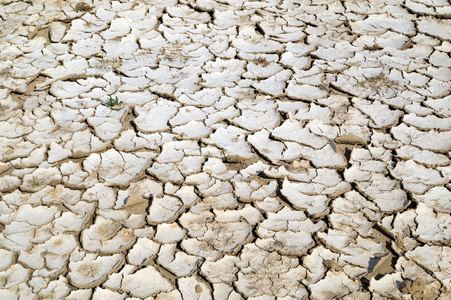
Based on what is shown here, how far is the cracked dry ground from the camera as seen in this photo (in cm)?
206

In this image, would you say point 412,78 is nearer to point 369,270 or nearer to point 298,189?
point 298,189

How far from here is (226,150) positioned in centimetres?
268

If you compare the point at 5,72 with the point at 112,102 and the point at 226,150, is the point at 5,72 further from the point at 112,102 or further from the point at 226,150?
the point at 226,150

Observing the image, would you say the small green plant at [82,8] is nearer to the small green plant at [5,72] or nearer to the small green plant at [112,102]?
the small green plant at [5,72]

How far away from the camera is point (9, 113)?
117 inches

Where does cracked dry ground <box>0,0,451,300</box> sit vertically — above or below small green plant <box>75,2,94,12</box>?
below

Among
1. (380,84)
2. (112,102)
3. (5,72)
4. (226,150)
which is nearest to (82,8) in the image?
(5,72)

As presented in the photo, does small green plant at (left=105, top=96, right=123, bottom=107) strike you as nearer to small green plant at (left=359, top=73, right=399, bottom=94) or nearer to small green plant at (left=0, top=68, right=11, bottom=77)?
small green plant at (left=0, top=68, right=11, bottom=77)

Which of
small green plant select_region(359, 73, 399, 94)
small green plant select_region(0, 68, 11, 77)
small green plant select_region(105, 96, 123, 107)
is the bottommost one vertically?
small green plant select_region(0, 68, 11, 77)

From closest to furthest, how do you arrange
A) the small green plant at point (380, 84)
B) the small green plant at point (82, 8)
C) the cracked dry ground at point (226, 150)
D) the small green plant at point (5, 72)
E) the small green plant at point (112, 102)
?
the cracked dry ground at point (226, 150), the small green plant at point (112, 102), the small green plant at point (380, 84), the small green plant at point (5, 72), the small green plant at point (82, 8)

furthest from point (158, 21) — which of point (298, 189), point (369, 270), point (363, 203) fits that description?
point (369, 270)

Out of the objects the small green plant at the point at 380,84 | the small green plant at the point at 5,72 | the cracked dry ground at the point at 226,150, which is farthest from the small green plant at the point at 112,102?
the small green plant at the point at 380,84

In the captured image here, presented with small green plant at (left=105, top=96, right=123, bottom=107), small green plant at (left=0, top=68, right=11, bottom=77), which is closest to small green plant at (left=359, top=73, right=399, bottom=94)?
small green plant at (left=105, top=96, right=123, bottom=107)

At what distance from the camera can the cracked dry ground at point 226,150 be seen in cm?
206
